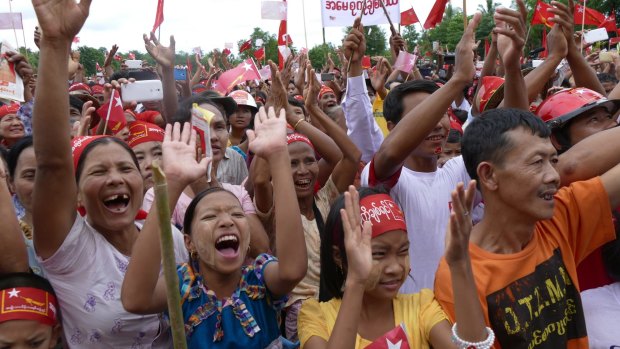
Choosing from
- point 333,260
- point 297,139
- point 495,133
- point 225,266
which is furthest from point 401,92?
point 225,266

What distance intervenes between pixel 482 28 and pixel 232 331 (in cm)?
4408

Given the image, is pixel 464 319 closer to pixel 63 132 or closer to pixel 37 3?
pixel 63 132

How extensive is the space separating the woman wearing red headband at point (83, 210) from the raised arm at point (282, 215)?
543 millimetres

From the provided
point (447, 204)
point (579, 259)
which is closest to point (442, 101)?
point (447, 204)

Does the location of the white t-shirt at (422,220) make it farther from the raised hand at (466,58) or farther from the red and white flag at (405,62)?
the red and white flag at (405,62)

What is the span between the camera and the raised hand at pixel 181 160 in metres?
2.00

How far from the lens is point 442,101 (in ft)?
8.52

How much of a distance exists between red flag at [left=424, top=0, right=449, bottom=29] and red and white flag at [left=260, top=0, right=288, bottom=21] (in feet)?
7.35

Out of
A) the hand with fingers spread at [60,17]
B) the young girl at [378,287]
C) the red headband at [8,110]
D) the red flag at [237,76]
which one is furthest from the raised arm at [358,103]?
the red headband at [8,110]

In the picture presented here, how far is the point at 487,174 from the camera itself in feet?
7.23

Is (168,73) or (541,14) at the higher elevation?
(541,14)

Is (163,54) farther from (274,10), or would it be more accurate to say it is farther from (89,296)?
(274,10)

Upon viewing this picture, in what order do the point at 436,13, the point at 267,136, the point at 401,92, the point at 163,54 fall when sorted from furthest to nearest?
1. the point at 436,13
2. the point at 163,54
3. the point at 401,92
4. the point at 267,136

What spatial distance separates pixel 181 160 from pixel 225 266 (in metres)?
0.49
